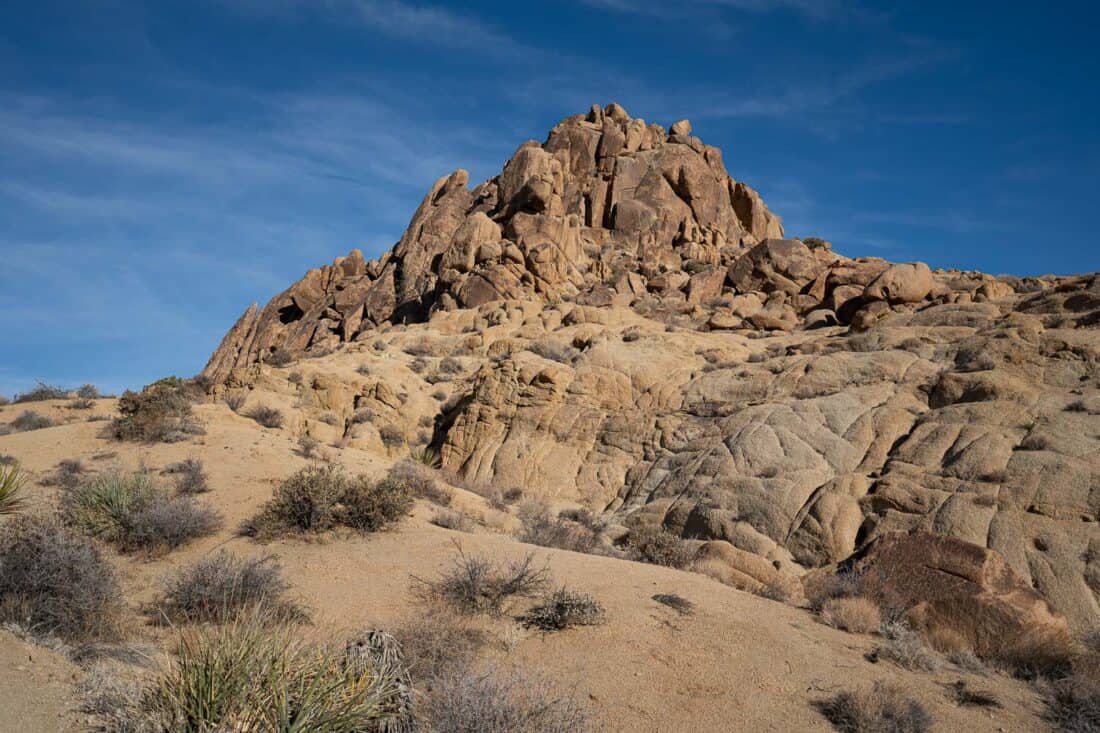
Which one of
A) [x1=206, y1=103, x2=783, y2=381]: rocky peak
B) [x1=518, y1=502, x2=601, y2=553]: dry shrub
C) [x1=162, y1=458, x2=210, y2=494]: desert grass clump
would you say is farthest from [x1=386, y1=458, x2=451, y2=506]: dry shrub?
[x1=206, y1=103, x2=783, y2=381]: rocky peak

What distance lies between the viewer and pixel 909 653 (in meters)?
6.95

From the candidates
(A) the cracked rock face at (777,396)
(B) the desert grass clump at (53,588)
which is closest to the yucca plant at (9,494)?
(B) the desert grass clump at (53,588)

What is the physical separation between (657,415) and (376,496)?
1055 cm

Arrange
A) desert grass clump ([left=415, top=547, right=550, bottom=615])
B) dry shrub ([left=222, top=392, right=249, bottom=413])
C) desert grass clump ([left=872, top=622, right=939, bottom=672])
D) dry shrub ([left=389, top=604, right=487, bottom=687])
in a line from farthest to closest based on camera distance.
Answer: dry shrub ([left=222, top=392, right=249, bottom=413])
desert grass clump ([left=415, top=547, right=550, bottom=615])
desert grass clump ([left=872, top=622, right=939, bottom=672])
dry shrub ([left=389, top=604, right=487, bottom=687])

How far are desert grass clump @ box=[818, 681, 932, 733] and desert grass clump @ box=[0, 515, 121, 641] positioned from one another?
6668mm

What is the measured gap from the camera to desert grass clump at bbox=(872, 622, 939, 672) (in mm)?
6848

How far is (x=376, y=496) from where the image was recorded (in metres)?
10.6

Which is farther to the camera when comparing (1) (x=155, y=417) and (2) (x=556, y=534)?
(1) (x=155, y=417)

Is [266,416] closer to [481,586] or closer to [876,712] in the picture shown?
[481,586]

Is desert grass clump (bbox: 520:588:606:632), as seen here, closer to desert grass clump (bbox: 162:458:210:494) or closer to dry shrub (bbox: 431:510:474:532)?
dry shrub (bbox: 431:510:474:532)

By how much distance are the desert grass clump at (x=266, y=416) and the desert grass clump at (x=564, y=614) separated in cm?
1371

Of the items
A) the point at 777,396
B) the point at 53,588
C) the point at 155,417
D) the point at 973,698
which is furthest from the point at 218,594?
the point at 777,396

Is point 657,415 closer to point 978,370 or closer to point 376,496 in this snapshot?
point 978,370

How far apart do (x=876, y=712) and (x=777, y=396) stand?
44.3ft
